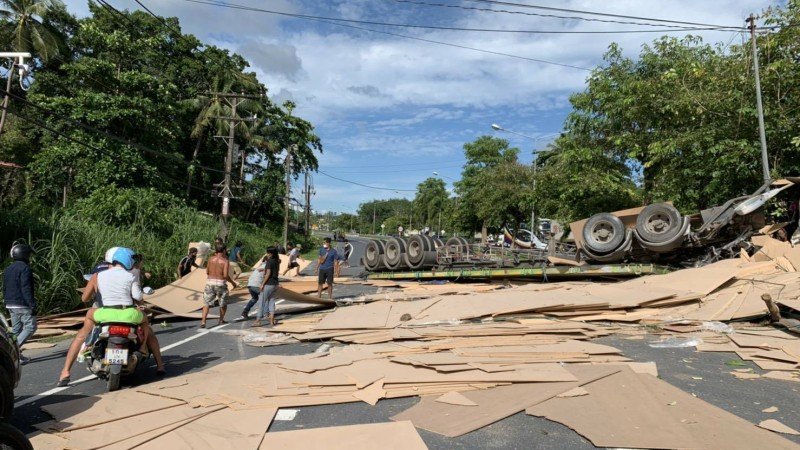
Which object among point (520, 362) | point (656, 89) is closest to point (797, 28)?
point (656, 89)

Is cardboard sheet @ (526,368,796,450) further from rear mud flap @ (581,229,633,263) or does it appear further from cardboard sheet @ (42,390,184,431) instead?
rear mud flap @ (581,229,633,263)

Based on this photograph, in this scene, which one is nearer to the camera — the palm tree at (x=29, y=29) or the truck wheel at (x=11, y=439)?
the truck wheel at (x=11, y=439)

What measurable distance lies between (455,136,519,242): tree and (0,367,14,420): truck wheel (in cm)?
3761

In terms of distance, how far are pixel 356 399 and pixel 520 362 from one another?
7.04ft

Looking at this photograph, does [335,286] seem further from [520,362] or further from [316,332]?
[520,362]

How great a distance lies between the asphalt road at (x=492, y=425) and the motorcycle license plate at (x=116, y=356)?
529mm

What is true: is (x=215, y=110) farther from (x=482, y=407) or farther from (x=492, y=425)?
(x=492, y=425)

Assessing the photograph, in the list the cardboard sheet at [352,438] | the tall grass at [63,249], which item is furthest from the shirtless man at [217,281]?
the cardboard sheet at [352,438]

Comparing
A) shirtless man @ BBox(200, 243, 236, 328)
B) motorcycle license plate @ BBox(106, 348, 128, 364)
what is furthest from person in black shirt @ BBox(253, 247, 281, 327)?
motorcycle license plate @ BBox(106, 348, 128, 364)

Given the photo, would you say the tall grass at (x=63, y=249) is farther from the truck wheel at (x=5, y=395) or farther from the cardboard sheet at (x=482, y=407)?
the cardboard sheet at (x=482, y=407)

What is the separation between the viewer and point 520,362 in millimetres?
6234

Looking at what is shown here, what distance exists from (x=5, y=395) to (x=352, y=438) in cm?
266

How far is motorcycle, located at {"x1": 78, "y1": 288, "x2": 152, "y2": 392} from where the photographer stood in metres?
5.34

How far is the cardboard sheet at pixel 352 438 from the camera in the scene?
402 cm
